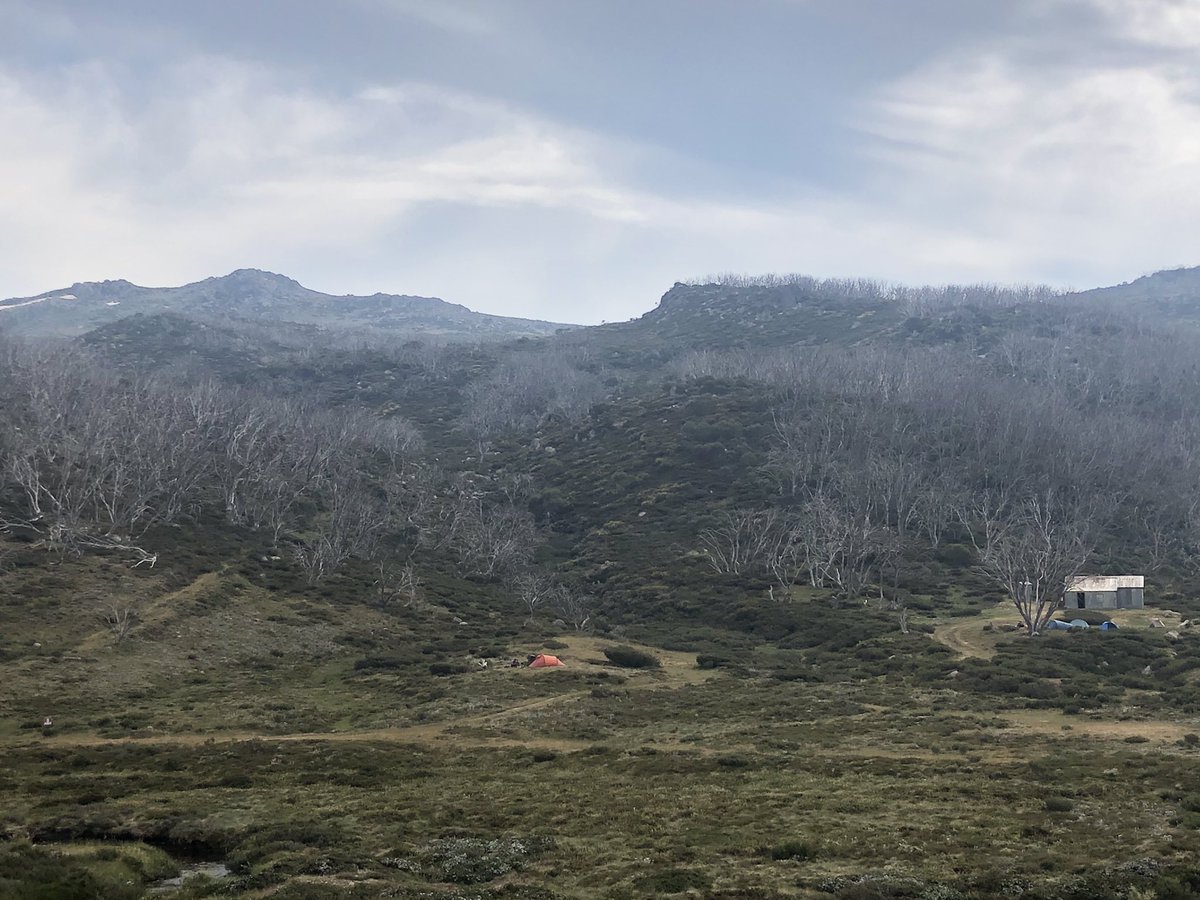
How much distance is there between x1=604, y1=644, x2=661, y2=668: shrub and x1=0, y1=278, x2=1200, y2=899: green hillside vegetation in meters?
0.40

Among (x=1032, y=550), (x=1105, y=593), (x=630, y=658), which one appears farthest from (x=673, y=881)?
(x=1105, y=593)

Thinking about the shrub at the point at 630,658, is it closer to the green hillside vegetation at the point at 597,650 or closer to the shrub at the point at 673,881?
the green hillside vegetation at the point at 597,650

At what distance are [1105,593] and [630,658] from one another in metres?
48.5

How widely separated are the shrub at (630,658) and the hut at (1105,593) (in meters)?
43.0

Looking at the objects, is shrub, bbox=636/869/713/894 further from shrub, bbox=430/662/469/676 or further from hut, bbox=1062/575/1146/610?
hut, bbox=1062/575/1146/610

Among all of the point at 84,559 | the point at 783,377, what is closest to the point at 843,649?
the point at 84,559

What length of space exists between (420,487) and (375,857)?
332 ft

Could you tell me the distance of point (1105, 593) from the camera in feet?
257

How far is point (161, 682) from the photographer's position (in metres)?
52.6

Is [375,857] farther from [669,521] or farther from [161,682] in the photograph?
[669,521]

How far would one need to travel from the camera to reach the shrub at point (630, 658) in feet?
203

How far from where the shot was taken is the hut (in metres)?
77.5

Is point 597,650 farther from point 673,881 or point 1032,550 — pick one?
point 673,881

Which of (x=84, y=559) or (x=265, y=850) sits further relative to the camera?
(x=84, y=559)
